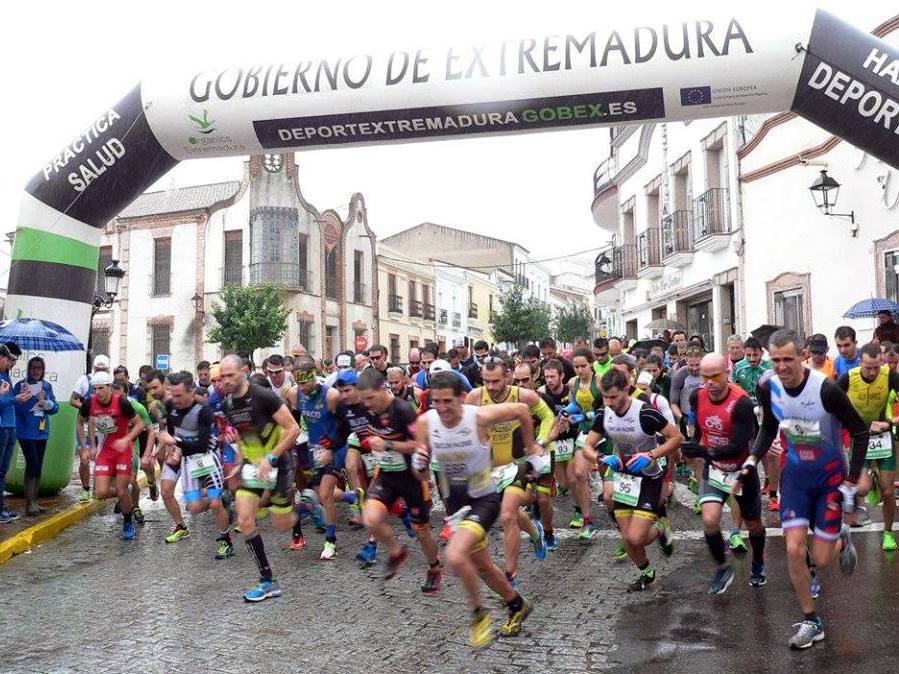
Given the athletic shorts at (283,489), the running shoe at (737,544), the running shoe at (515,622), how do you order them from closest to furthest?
1. the running shoe at (515,622)
2. the athletic shorts at (283,489)
3. the running shoe at (737,544)

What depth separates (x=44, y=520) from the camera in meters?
9.30

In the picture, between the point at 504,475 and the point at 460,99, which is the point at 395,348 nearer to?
the point at 460,99

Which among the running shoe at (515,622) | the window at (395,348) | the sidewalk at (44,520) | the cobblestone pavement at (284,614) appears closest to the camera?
the cobblestone pavement at (284,614)

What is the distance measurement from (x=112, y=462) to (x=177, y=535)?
110 centimetres

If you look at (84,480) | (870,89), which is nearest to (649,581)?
(870,89)

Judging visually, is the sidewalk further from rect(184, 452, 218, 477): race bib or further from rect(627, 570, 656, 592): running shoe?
rect(627, 570, 656, 592): running shoe

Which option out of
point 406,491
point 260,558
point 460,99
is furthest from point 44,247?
point 406,491

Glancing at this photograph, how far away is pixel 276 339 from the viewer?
32.9 metres

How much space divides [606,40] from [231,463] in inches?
234

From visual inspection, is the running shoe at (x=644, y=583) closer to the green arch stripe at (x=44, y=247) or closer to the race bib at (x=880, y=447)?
the race bib at (x=880, y=447)

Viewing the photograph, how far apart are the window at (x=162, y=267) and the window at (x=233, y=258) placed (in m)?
2.41

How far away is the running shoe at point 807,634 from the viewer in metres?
4.81

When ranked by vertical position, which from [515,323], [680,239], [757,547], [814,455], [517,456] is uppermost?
[680,239]

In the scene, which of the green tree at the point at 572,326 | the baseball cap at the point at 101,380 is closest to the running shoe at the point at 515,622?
the baseball cap at the point at 101,380
